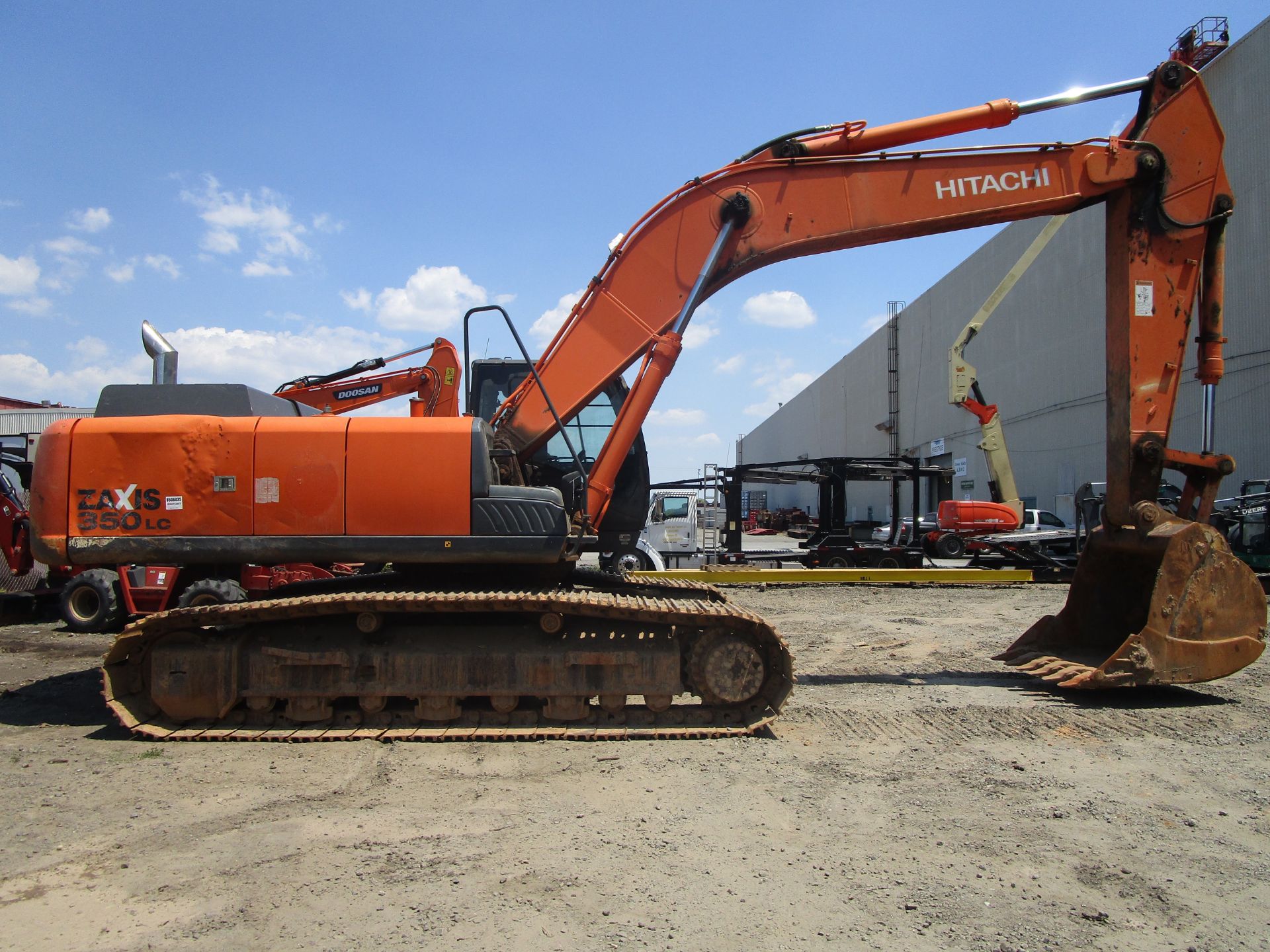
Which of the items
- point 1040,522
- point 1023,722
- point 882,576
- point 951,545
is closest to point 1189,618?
point 1023,722

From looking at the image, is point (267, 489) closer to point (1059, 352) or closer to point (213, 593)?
point (213, 593)

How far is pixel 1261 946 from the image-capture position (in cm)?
301

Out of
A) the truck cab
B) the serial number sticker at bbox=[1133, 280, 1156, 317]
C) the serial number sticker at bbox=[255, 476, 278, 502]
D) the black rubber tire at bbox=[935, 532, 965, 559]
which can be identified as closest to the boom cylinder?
the serial number sticker at bbox=[1133, 280, 1156, 317]

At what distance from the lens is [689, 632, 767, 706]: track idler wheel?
566 cm

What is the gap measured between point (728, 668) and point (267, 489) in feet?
11.0

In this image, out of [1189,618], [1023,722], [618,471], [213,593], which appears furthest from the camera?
[213,593]

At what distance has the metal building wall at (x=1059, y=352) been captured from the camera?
20.1 metres

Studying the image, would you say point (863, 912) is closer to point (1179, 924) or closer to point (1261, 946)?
point (1179, 924)

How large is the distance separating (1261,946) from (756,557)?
1627 centimetres

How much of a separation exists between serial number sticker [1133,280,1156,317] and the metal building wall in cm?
1698

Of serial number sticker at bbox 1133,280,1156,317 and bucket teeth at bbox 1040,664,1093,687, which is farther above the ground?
serial number sticker at bbox 1133,280,1156,317

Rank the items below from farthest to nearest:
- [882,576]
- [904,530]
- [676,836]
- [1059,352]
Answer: [1059,352] → [904,530] → [882,576] → [676,836]

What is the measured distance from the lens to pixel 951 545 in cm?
2173

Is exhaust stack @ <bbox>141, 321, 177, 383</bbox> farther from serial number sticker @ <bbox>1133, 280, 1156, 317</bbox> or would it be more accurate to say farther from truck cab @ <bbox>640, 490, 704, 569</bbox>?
A: truck cab @ <bbox>640, 490, 704, 569</bbox>
